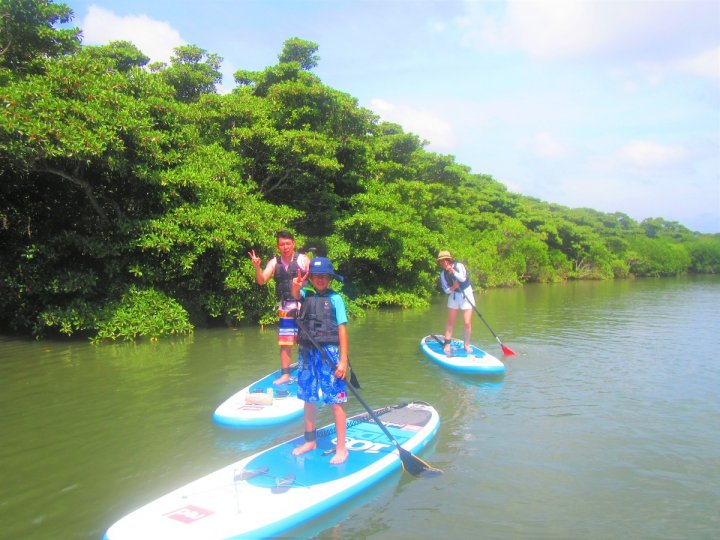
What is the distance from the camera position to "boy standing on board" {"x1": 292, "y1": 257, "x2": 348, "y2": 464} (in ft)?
14.8

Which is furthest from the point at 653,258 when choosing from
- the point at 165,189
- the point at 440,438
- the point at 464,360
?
the point at 440,438

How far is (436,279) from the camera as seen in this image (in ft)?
77.9

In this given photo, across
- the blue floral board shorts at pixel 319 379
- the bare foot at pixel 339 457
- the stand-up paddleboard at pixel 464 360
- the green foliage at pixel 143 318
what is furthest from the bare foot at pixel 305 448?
the green foliage at pixel 143 318

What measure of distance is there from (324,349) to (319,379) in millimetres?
298

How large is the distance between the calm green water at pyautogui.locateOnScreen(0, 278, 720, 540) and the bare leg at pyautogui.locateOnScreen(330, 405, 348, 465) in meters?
0.45

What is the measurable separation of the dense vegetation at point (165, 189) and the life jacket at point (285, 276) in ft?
17.1

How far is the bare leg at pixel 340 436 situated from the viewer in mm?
4512

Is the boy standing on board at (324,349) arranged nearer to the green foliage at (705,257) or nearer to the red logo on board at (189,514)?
the red logo on board at (189,514)

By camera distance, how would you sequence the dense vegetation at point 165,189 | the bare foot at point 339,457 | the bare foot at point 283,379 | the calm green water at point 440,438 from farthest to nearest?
the dense vegetation at point 165,189, the bare foot at point 283,379, the bare foot at point 339,457, the calm green water at point 440,438

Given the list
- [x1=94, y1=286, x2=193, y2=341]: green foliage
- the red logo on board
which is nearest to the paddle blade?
the red logo on board

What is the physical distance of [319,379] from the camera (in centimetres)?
461

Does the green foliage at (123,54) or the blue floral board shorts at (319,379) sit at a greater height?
the green foliage at (123,54)

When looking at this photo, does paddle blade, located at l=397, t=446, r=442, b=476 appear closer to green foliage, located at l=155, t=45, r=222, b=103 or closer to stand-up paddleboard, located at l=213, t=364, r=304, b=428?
stand-up paddleboard, located at l=213, t=364, r=304, b=428

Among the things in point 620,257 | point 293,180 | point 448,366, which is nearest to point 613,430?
point 448,366
